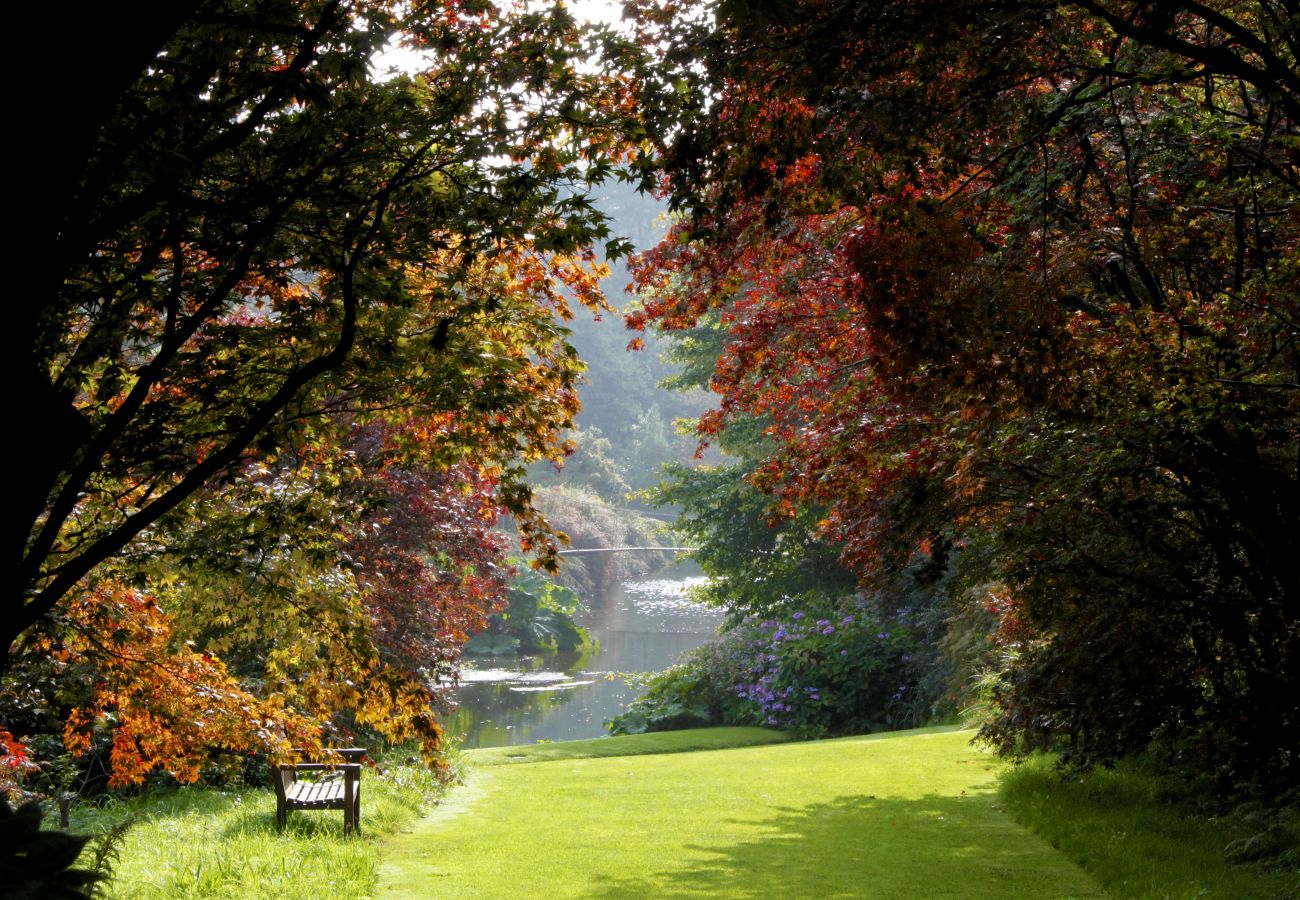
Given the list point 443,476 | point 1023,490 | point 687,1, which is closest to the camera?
point 687,1

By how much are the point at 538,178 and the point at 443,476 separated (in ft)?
25.6

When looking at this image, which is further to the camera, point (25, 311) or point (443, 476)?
point (443, 476)

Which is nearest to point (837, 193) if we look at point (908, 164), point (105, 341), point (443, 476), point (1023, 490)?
point (908, 164)

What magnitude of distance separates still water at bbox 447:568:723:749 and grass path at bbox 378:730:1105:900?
5.14m

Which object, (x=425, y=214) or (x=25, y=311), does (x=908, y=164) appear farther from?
(x=25, y=311)

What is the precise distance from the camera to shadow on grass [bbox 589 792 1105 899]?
25.2ft

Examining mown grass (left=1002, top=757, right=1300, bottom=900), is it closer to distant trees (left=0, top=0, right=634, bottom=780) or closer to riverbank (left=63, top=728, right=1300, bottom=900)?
riverbank (left=63, top=728, right=1300, bottom=900)

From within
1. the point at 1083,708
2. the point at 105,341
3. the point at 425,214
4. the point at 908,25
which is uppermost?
the point at 908,25

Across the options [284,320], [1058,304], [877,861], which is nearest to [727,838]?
[877,861]

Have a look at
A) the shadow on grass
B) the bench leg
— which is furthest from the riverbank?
the bench leg

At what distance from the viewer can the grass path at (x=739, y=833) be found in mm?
7910

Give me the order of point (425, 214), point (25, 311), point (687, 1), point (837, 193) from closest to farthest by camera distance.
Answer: point (25, 311), point (425, 214), point (837, 193), point (687, 1)

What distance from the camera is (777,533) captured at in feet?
82.2

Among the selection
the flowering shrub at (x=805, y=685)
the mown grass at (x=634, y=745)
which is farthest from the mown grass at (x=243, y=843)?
the flowering shrub at (x=805, y=685)
